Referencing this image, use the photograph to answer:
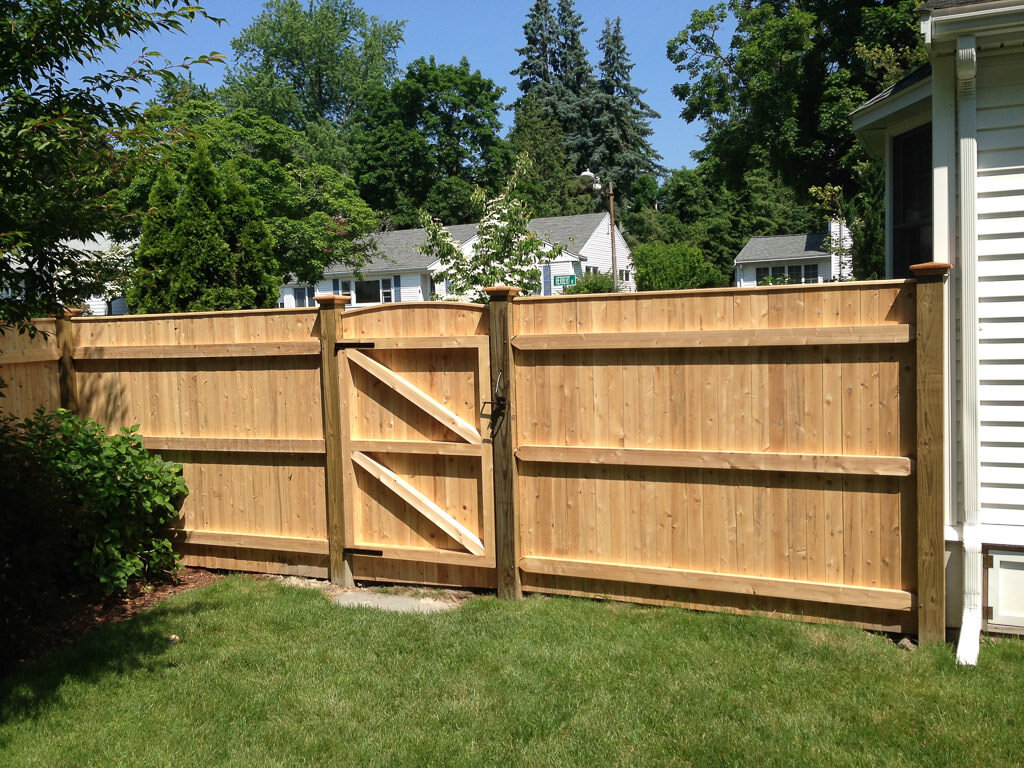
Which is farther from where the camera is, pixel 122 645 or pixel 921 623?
pixel 122 645

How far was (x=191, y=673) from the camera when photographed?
4.71 metres

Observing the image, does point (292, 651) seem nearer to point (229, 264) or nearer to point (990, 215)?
point (990, 215)

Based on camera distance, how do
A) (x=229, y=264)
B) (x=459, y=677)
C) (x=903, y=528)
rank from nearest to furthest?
(x=459, y=677) → (x=903, y=528) → (x=229, y=264)

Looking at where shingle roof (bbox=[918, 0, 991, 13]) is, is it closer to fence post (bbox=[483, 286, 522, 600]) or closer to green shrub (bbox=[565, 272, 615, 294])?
fence post (bbox=[483, 286, 522, 600])

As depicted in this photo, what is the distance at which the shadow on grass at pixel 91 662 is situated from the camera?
4.41m

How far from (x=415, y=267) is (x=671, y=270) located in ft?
32.8

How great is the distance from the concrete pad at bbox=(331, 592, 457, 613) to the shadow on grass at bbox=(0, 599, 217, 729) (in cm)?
102

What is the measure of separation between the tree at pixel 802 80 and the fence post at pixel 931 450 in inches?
761

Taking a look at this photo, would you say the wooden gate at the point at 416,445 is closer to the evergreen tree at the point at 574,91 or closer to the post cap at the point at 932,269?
the post cap at the point at 932,269

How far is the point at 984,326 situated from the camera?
4.86m

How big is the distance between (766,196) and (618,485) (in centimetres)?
4278

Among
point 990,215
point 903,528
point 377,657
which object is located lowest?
point 377,657

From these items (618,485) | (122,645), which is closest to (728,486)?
(618,485)

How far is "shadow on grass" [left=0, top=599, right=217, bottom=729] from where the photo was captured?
4412 millimetres
